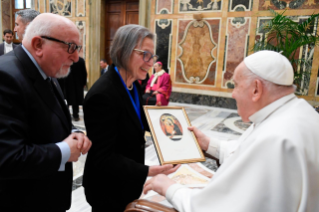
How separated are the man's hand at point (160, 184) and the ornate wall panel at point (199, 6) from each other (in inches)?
320

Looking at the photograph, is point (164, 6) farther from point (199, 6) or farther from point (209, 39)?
point (209, 39)

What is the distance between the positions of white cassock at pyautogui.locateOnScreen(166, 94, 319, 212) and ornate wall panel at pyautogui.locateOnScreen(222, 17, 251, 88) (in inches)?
298

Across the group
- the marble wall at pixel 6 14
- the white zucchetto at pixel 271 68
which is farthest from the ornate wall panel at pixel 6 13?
the white zucchetto at pixel 271 68

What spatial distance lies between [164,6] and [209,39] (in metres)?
2.10

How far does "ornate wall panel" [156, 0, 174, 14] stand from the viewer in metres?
9.09

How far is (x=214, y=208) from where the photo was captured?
1257 mm

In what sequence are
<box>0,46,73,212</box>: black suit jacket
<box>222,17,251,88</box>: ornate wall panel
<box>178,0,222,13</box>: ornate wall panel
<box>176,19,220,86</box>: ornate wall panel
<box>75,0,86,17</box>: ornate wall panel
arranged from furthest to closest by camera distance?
1. <box>75,0,86,17</box>: ornate wall panel
2. <box>176,19,220,86</box>: ornate wall panel
3. <box>178,0,222,13</box>: ornate wall panel
4. <box>222,17,251,88</box>: ornate wall panel
5. <box>0,46,73,212</box>: black suit jacket

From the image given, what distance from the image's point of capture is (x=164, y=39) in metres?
9.38

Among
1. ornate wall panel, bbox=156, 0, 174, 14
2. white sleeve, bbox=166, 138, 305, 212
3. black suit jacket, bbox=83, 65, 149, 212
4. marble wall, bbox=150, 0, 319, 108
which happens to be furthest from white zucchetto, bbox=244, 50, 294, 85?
ornate wall panel, bbox=156, 0, 174, 14

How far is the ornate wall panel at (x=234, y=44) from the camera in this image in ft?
27.1

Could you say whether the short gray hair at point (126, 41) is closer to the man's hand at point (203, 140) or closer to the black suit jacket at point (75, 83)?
the man's hand at point (203, 140)

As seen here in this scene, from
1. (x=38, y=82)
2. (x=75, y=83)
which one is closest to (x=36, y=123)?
(x=38, y=82)

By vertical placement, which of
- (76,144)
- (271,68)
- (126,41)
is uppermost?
(126,41)

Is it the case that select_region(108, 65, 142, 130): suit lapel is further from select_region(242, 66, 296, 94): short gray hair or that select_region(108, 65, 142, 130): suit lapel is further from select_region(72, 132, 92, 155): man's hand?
select_region(242, 66, 296, 94): short gray hair
